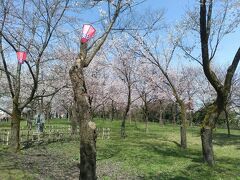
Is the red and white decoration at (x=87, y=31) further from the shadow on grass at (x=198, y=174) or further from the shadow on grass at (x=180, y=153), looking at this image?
the shadow on grass at (x=180, y=153)

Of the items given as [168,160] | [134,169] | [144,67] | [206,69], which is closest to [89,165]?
[134,169]

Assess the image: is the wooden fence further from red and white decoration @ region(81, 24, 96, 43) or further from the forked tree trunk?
red and white decoration @ region(81, 24, 96, 43)

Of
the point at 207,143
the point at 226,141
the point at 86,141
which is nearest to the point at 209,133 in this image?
the point at 207,143

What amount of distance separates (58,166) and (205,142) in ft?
23.1

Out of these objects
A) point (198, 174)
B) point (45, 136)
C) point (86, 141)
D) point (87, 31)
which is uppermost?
point (87, 31)

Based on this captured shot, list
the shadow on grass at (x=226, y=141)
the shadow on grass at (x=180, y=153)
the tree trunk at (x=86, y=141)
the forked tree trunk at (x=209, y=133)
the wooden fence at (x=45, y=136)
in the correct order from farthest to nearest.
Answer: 1. the shadow on grass at (x=226, y=141)
2. the wooden fence at (x=45, y=136)
3. the shadow on grass at (x=180, y=153)
4. the forked tree trunk at (x=209, y=133)
5. the tree trunk at (x=86, y=141)

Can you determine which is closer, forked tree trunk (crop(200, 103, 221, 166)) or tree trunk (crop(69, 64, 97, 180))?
tree trunk (crop(69, 64, 97, 180))

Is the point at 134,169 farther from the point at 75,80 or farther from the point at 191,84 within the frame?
the point at 191,84

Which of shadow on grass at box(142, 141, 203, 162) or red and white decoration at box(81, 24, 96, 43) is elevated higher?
red and white decoration at box(81, 24, 96, 43)

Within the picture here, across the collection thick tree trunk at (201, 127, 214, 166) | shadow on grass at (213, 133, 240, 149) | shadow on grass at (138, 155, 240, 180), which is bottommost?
shadow on grass at (138, 155, 240, 180)

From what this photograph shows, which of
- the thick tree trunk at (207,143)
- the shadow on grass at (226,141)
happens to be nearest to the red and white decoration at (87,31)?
the thick tree trunk at (207,143)

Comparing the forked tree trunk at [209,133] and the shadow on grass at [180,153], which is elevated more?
the forked tree trunk at [209,133]

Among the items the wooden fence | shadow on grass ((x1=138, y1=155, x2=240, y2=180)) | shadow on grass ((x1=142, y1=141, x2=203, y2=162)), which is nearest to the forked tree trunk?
shadow on grass ((x1=138, y1=155, x2=240, y2=180))

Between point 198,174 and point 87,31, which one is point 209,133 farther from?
point 87,31
